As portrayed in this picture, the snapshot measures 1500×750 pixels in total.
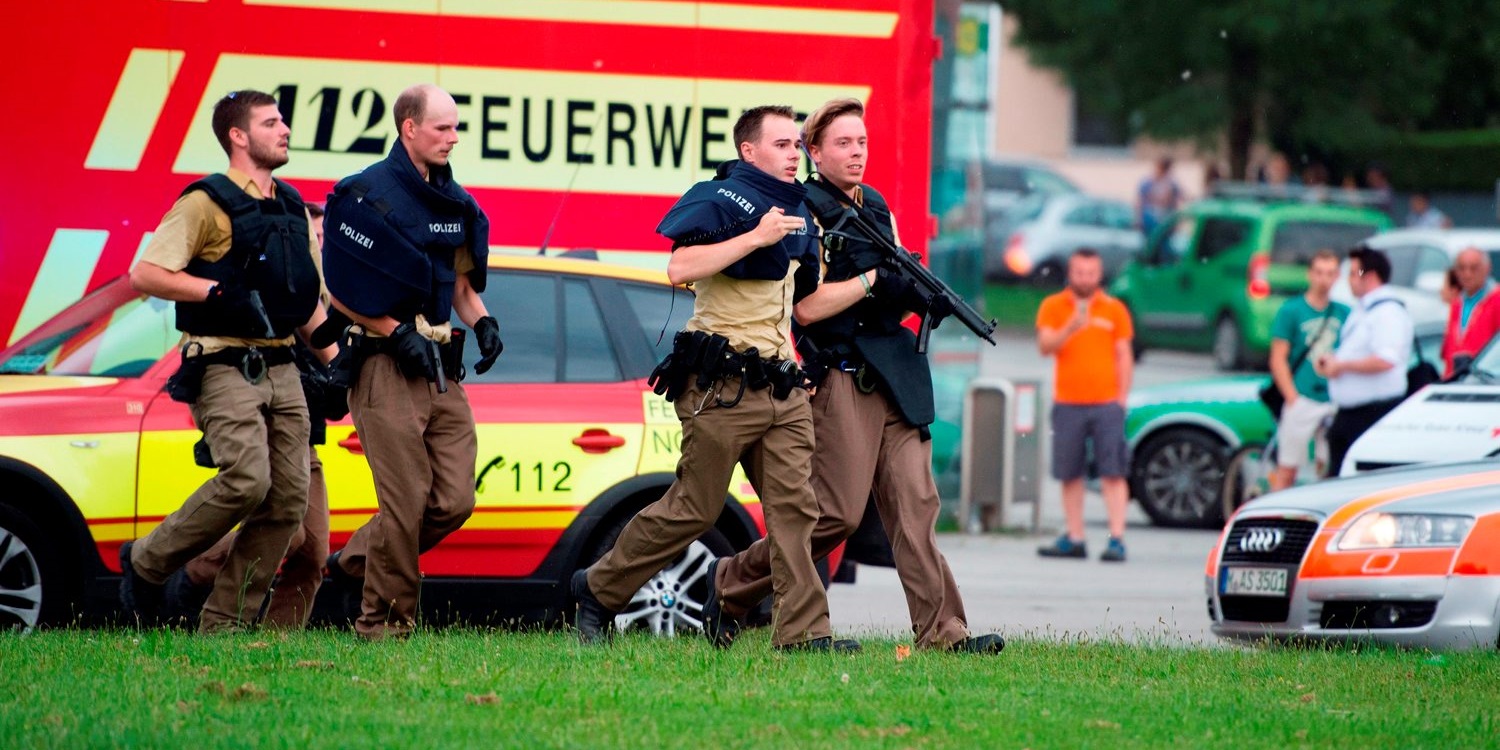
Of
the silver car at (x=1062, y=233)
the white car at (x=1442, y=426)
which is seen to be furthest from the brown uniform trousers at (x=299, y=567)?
the silver car at (x=1062, y=233)

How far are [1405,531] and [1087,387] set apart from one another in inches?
187

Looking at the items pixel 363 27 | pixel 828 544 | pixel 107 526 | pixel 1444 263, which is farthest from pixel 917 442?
A: pixel 1444 263

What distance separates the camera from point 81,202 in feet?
27.8

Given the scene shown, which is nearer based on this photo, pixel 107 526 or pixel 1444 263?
pixel 107 526

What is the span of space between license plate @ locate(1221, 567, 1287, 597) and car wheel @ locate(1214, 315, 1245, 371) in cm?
1539

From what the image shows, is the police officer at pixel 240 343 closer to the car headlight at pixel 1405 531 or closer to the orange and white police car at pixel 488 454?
the orange and white police car at pixel 488 454

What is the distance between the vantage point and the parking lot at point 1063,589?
9.16m

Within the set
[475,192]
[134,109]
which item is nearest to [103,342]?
[134,109]

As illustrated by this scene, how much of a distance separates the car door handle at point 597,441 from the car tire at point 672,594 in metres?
0.27

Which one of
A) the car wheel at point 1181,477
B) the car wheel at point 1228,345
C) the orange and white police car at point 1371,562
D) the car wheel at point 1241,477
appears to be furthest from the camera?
the car wheel at point 1228,345

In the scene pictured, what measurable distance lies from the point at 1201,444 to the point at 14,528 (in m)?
8.76

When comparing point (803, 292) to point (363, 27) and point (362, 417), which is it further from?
point (363, 27)

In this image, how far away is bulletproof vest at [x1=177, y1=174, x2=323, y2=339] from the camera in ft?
22.1

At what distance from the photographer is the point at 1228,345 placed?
77.4 ft
